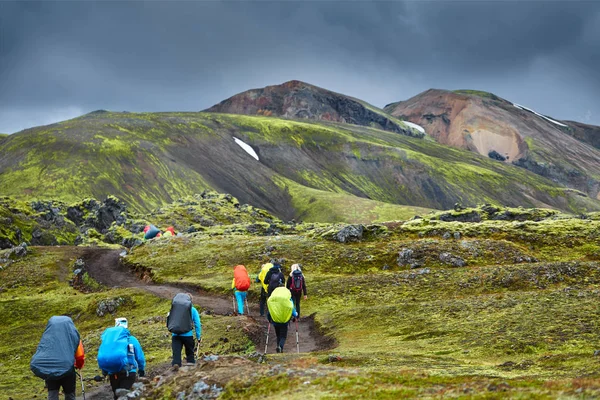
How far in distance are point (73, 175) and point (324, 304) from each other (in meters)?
163

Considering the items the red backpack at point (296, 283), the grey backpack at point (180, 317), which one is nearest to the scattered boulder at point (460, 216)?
the red backpack at point (296, 283)

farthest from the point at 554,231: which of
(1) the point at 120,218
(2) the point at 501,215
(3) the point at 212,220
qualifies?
(1) the point at 120,218

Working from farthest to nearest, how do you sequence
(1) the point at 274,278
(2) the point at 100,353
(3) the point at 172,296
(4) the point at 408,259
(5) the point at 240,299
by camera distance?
(4) the point at 408,259 → (3) the point at 172,296 → (5) the point at 240,299 → (1) the point at 274,278 → (2) the point at 100,353

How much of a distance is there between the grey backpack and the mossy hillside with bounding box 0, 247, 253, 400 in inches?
234

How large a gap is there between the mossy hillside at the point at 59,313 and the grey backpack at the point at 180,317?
595cm

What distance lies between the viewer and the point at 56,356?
54.5ft

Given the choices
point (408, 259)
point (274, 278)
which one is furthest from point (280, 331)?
point (408, 259)

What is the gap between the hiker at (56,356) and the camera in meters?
16.6

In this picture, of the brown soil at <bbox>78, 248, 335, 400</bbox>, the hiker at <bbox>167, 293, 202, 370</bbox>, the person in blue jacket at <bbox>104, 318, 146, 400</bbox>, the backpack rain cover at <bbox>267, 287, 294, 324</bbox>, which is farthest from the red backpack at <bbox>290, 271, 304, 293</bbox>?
the person in blue jacket at <bbox>104, 318, 146, 400</bbox>

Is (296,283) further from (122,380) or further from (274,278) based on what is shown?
(122,380)

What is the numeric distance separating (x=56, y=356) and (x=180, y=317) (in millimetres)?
5163

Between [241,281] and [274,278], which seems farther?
[241,281]

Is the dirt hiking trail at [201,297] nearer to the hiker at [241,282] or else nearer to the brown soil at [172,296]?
the brown soil at [172,296]

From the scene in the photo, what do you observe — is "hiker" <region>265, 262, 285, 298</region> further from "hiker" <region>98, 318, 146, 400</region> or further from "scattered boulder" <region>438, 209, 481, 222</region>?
"scattered boulder" <region>438, 209, 481, 222</region>
